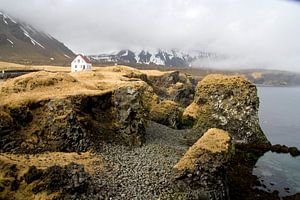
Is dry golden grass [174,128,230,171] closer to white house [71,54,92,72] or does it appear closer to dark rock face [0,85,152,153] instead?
dark rock face [0,85,152,153]

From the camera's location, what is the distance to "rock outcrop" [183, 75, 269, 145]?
243 ft

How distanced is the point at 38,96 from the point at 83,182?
57.2 feet

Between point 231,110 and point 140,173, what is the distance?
1393 inches

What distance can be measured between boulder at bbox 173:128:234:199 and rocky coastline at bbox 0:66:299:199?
0.35 feet

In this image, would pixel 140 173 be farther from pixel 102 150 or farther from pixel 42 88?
pixel 42 88

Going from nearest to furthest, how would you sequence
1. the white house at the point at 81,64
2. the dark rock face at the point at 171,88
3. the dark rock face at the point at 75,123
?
the dark rock face at the point at 75,123
the white house at the point at 81,64
the dark rock face at the point at 171,88

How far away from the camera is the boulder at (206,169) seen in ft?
133

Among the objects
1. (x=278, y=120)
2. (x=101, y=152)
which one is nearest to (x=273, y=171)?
(x=101, y=152)

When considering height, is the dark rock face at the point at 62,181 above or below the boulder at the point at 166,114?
above

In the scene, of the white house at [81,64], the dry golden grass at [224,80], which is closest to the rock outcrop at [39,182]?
the dry golden grass at [224,80]

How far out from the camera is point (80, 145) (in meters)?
48.0

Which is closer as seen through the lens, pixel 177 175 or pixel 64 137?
pixel 177 175

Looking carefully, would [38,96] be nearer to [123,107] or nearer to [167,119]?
[123,107]

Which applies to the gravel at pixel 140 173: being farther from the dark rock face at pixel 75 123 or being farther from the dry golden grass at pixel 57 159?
the dark rock face at pixel 75 123
